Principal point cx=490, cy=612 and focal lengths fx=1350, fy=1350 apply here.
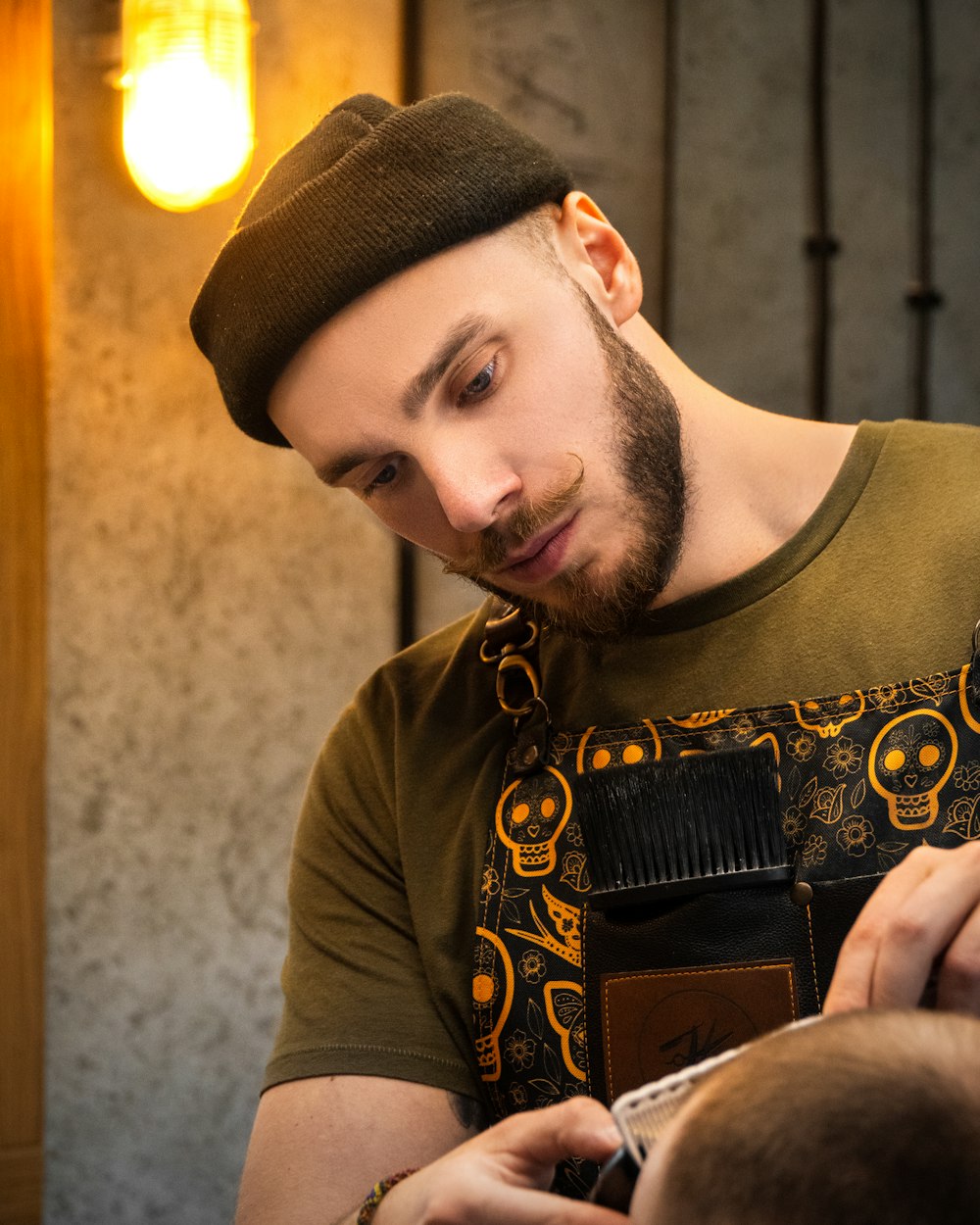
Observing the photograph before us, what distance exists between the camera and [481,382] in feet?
4.41

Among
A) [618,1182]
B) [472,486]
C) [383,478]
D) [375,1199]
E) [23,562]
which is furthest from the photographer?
Result: [23,562]

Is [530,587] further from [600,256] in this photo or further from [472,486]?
[600,256]

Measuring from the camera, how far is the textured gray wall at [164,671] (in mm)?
2625

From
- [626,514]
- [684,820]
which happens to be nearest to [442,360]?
[626,514]

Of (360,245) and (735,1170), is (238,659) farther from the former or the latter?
(735,1170)

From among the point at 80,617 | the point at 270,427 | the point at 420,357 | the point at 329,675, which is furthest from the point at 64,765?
the point at 420,357

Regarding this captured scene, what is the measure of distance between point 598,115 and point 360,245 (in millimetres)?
1849

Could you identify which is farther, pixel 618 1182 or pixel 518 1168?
pixel 518 1168

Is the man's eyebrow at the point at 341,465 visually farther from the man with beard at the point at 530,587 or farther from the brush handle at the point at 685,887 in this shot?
the brush handle at the point at 685,887

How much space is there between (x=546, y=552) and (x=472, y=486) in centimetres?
10

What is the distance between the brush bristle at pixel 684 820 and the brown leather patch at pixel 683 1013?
0.09 m

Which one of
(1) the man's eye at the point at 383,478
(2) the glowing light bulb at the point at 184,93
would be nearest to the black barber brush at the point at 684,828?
(1) the man's eye at the point at 383,478

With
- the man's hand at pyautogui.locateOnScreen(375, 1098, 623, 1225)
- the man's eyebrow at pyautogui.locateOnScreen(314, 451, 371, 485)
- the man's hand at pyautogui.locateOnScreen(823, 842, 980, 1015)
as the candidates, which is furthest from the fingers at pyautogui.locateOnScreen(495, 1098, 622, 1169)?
the man's eyebrow at pyautogui.locateOnScreen(314, 451, 371, 485)

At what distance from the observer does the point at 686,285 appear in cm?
306
